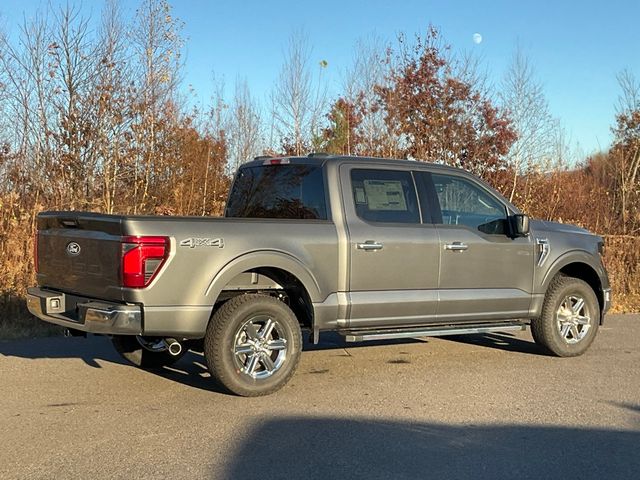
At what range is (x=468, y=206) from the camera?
7.11 metres

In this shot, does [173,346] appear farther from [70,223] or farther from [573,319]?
[573,319]

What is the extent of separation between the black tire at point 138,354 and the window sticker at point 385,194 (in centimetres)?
237

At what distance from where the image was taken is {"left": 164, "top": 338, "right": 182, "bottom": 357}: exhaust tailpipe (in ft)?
19.7

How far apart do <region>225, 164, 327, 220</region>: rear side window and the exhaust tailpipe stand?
5.04 ft

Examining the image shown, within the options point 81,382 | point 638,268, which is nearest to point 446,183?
point 81,382

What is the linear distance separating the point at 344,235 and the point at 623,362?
358 centimetres

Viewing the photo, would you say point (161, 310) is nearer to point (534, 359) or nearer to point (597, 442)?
point (597, 442)

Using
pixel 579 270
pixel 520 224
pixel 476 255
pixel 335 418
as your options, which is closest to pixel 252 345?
pixel 335 418

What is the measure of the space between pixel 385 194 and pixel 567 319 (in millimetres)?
2691

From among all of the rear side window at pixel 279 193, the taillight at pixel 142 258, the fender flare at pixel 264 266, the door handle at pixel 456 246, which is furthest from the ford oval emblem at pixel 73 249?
the door handle at pixel 456 246

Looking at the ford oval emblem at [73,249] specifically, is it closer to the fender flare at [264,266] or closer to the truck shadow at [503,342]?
the fender flare at [264,266]

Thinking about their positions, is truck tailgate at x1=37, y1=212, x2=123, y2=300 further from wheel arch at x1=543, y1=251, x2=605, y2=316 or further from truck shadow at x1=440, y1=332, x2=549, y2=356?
truck shadow at x1=440, y1=332, x2=549, y2=356

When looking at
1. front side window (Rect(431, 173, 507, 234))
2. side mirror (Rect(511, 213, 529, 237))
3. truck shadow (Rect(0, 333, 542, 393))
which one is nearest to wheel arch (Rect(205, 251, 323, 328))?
truck shadow (Rect(0, 333, 542, 393))

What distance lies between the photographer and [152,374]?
259 inches
